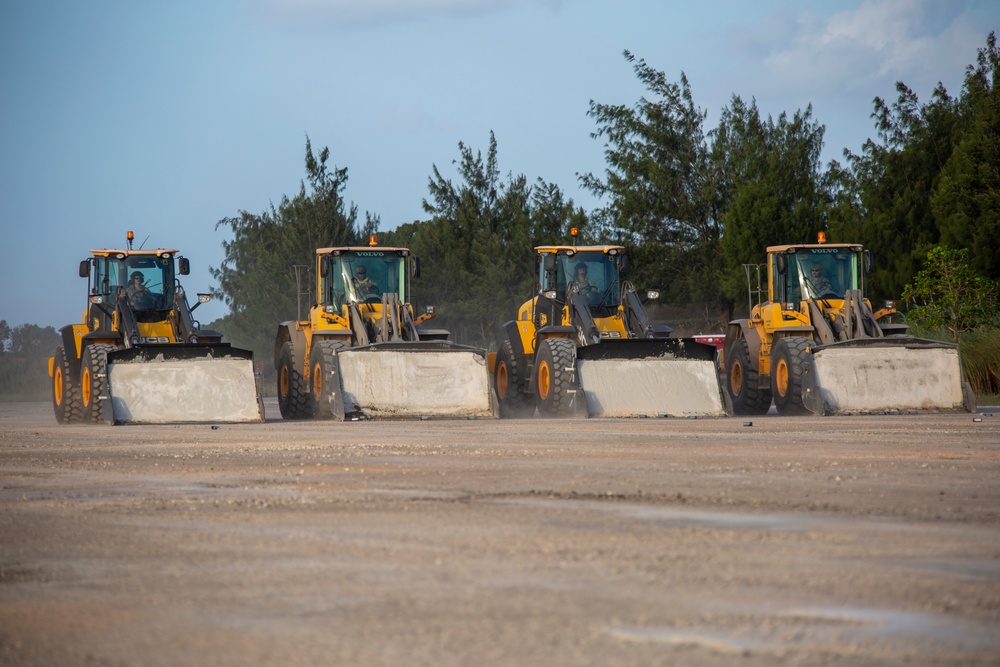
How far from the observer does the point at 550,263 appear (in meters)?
22.9

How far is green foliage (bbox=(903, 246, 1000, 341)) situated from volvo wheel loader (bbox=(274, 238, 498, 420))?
Result: 1337 centimetres

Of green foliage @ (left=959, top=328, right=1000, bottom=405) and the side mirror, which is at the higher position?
the side mirror

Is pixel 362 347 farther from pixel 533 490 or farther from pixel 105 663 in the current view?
pixel 105 663

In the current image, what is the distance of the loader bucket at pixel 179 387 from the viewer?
65.6ft

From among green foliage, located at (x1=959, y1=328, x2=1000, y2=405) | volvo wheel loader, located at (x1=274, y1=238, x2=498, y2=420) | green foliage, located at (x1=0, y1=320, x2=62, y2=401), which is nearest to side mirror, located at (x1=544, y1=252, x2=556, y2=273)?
volvo wheel loader, located at (x1=274, y1=238, x2=498, y2=420)

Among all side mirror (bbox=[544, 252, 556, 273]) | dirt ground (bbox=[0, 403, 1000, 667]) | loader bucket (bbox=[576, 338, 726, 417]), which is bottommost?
dirt ground (bbox=[0, 403, 1000, 667])

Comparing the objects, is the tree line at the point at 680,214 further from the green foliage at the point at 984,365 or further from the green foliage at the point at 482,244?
the green foliage at the point at 984,365

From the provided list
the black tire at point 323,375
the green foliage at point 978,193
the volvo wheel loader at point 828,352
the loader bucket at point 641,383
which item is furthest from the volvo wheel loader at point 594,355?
the green foliage at point 978,193

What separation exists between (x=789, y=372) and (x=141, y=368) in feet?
32.4

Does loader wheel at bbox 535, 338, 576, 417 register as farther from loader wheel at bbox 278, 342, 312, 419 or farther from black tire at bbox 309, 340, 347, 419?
loader wheel at bbox 278, 342, 312, 419

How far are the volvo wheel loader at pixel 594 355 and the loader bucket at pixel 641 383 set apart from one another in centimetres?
1

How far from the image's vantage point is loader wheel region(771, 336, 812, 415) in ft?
70.5

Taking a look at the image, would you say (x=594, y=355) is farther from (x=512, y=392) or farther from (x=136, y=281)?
(x=136, y=281)

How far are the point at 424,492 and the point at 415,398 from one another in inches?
450
